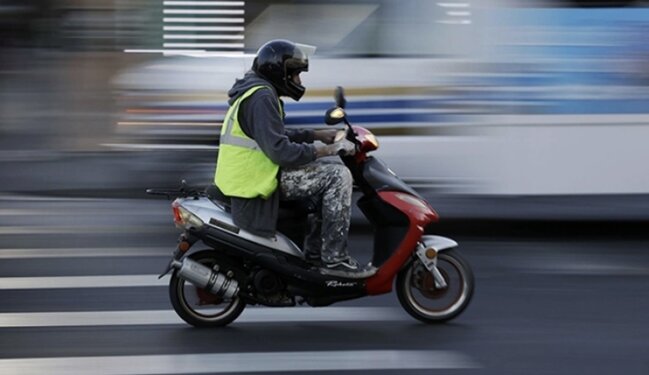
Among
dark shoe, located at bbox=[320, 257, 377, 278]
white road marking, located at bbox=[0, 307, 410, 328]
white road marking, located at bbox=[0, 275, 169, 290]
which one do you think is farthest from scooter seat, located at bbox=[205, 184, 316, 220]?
white road marking, located at bbox=[0, 275, 169, 290]

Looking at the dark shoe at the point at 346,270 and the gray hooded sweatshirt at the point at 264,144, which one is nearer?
the gray hooded sweatshirt at the point at 264,144

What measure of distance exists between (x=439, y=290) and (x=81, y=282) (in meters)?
2.71

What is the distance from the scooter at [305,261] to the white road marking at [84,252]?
8.93 ft

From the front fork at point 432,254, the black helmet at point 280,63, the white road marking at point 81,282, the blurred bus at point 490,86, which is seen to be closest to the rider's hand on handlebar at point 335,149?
the black helmet at point 280,63

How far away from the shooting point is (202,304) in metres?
7.72

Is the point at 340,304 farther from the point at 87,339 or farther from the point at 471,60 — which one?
the point at 471,60

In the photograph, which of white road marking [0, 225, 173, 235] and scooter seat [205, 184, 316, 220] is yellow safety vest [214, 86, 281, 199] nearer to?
scooter seat [205, 184, 316, 220]

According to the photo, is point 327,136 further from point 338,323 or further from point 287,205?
point 338,323

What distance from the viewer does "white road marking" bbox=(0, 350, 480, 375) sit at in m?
6.76

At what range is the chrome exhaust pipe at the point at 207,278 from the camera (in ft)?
24.7

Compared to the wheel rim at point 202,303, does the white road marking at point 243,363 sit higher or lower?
higher

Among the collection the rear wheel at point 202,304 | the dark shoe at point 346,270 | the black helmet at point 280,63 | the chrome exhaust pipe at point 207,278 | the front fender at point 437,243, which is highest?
the black helmet at point 280,63

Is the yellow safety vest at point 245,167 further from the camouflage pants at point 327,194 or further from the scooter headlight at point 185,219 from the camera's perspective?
the scooter headlight at point 185,219

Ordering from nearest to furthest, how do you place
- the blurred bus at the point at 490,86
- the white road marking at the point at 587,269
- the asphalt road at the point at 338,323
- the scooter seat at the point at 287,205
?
the asphalt road at the point at 338,323
the scooter seat at the point at 287,205
the white road marking at the point at 587,269
the blurred bus at the point at 490,86
